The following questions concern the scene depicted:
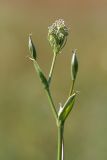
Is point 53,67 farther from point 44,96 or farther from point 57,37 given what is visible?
point 44,96

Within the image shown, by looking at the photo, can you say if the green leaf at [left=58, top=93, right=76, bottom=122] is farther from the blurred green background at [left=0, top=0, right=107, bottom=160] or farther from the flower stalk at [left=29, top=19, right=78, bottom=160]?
the blurred green background at [left=0, top=0, right=107, bottom=160]

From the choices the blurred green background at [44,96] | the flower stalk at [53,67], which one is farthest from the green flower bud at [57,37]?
the blurred green background at [44,96]

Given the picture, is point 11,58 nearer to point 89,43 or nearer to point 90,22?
point 89,43

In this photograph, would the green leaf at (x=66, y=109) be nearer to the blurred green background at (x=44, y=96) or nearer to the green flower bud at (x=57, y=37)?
the green flower bud at (x=57, y=37)

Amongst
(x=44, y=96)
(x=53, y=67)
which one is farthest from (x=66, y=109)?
(x=44, y=96)

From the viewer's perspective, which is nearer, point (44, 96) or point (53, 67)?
point (53, 67)
